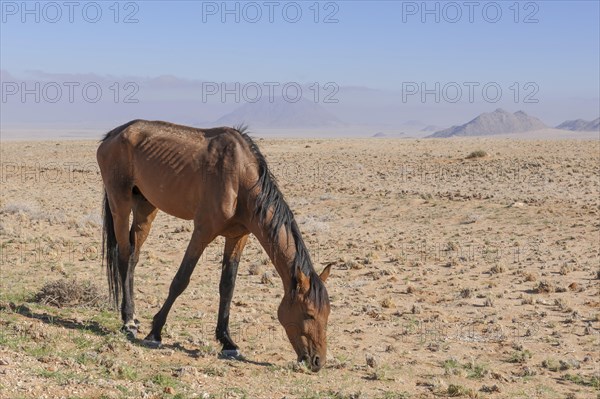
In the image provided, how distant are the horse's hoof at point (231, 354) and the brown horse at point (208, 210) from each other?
11 mm

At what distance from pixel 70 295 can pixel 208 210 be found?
3.23 m

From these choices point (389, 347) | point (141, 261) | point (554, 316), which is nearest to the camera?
point (389, 347)

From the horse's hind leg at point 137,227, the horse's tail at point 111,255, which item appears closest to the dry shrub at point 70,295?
the horse's tail at point 111,255

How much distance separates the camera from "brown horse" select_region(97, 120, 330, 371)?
7.41 meters

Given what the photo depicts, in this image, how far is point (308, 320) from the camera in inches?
287

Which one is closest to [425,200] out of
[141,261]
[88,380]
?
[141,261]

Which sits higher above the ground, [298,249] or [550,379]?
[298,249]

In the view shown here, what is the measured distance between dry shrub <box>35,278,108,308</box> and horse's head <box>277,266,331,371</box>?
12.5 feet

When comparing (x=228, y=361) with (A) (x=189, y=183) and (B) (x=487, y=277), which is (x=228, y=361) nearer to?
(A) (x=189, y=183)

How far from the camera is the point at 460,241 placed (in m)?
17.0

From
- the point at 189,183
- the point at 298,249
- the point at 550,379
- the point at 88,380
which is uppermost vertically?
the point at 189,183

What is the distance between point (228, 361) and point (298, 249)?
146 centimetres

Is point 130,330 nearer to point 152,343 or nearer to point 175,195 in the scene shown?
point 152,343

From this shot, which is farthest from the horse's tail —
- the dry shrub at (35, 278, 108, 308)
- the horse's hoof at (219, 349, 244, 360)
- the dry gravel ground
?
the horse's hoof at (219, 349, 244, 360)
